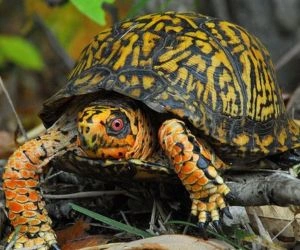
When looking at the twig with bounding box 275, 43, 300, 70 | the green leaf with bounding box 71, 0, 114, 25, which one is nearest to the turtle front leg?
the green leaf with bounding box 71, 0, 114, 25

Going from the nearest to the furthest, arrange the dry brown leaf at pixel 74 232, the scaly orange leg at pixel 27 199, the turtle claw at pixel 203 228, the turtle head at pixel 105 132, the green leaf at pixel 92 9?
the turtle claw at pixel 203 228
the turtle head at pixel 105 132
the scaly orange leg at pixel 27 199
the dry brown leaf at pixel 74 232
the green leaf at pixel 92 9

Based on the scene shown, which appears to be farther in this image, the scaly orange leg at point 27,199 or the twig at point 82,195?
the twig at point 82,195

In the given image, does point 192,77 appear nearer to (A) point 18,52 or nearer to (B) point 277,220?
(B) point 277,220

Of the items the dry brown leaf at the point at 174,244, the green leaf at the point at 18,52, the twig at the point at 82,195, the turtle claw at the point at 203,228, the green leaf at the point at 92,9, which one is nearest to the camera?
the dry brown leaf at the point at 174,244

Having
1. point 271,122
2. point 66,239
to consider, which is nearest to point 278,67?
point 271,122

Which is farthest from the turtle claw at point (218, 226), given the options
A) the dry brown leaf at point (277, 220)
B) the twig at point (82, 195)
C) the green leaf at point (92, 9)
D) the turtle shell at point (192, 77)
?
the green leaf at point (92, 9)

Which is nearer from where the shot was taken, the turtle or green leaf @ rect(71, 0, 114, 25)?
the turtle

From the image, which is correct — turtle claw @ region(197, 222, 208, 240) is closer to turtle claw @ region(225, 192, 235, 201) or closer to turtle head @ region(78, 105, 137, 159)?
turtle claw @ region(225, 192, 235, 201)

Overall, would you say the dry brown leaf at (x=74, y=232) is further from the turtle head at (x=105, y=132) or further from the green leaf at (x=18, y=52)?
the green leaf at (x=18, y=52)

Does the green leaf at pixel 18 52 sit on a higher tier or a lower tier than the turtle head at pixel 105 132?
lower
